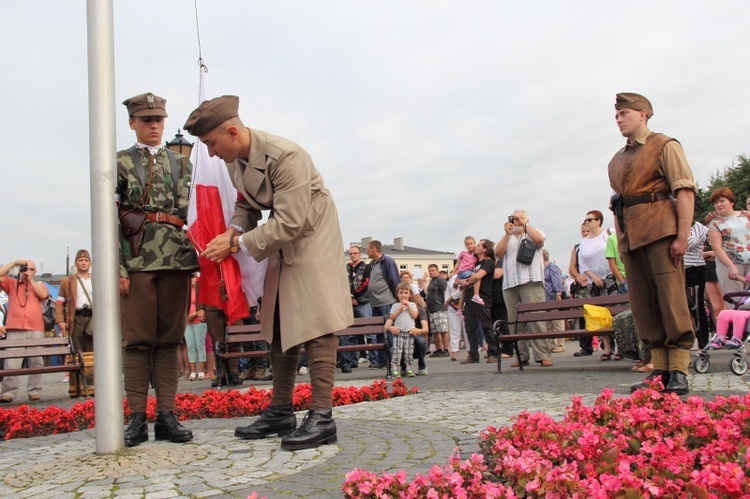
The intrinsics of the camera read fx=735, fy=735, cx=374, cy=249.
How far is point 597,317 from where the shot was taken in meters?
9.56

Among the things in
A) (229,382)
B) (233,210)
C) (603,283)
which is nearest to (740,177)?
(603,283)

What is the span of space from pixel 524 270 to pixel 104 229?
7528 millimetres

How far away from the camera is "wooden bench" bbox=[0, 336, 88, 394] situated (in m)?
10.2

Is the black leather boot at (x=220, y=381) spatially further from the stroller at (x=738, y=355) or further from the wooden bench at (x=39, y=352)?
the stroller at (x=738, y=355)

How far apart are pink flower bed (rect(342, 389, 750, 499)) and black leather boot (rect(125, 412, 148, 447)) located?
203 cm

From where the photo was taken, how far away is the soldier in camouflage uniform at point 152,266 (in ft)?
15.5

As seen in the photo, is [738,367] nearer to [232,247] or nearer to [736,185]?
[232,247]

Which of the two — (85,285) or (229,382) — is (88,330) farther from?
(229,382)

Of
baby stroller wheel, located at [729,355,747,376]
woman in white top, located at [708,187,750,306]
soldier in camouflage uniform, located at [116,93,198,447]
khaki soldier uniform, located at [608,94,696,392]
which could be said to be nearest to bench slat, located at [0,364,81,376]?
soldier in camouflage uniform, located at [116,93,198,447]

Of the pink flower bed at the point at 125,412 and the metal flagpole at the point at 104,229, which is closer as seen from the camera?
the metal flagpole at the point at 104,229

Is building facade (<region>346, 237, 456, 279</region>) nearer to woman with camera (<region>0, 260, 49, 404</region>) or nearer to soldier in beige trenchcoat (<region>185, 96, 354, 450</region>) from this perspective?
woman with camera (<region>0, 260, 49, 404</region>)

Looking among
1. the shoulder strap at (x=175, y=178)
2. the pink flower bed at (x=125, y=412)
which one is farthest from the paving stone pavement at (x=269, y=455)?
the shoulder strap at (x=175, y=178)

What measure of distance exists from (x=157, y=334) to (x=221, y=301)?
65 cm

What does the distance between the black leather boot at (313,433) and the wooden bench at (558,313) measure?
5.69m
